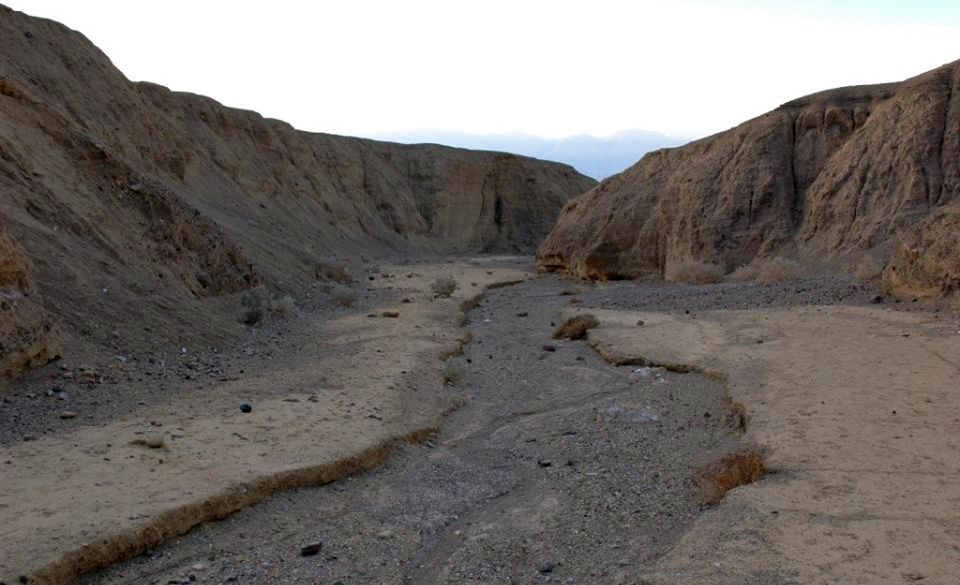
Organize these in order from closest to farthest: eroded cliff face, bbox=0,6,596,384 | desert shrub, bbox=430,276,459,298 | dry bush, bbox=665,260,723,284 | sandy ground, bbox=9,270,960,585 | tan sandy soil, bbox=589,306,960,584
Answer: tan sandy soil, bbox=589,306,960,584 → sandy ground, bbox=9,270,960,585 → eroded cliff face, bbox=0,6,596,384 → desert shrub, bbox=430,276,459,298 → dry bush, bbox=665,260,723,284

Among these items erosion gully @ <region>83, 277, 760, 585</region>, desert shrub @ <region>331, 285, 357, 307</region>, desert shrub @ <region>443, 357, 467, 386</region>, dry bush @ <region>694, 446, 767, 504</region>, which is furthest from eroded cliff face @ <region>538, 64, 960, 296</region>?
dry bush @ <region>694, 446, 767, 504</region>

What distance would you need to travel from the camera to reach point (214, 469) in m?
5.82

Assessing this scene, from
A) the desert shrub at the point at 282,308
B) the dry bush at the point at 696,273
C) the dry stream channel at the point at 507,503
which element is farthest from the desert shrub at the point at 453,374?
the dry bush at the point at 696,273

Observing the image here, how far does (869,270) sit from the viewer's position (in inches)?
542

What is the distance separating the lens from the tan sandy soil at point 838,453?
4.24 meters

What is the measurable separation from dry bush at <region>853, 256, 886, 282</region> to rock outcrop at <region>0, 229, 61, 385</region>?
11689 mm

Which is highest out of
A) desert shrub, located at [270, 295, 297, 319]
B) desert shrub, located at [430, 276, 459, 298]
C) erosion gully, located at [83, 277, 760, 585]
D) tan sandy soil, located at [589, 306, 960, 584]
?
desert shrub, located at [270, 295, 297, 319]

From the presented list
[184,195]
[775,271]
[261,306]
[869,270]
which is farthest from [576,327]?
[184,195]

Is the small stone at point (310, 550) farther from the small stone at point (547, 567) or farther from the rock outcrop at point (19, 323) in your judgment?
the rock outcrop at point (19, 323)

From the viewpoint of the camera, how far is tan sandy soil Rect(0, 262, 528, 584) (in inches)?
186

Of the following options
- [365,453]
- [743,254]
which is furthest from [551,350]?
[743,254]

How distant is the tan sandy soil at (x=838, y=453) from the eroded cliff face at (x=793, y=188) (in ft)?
12.9

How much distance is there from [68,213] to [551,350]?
263 inches

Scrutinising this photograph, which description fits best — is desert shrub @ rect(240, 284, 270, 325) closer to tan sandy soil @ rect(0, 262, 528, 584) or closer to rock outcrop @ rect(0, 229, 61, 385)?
tan sandy soil @ rect(0, 262, 528, 584)
